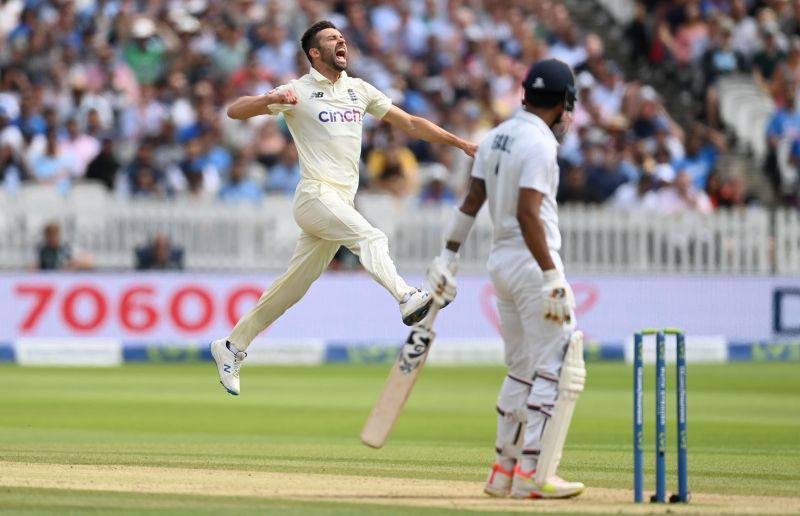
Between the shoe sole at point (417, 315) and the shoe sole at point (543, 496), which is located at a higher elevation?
the shoe sole at point (417, 315)

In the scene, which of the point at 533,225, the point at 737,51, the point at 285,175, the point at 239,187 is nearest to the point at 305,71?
the point at 285,175

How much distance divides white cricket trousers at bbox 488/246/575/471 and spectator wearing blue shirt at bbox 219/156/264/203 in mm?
11950

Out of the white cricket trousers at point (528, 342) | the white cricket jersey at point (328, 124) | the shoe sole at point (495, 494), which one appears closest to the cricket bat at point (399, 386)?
the white cricket trousers at point (528, 342)

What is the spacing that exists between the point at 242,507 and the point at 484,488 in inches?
53.9

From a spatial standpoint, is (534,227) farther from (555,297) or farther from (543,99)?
(543,99)

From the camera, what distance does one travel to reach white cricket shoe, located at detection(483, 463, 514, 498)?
302 inches

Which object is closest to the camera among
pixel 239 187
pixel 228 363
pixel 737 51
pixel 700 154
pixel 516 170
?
pixel 516 170

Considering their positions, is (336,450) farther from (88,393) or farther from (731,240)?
(731,240)

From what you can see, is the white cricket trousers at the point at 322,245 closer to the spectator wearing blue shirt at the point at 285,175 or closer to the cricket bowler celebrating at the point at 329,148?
the cricket bowler celebrating at the point at 329,148

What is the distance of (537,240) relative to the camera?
729 centimetres

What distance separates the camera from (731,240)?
19938mm

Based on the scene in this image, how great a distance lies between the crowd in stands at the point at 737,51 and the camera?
21906 mm

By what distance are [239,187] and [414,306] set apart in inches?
418

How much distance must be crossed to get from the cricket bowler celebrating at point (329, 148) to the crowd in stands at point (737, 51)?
1271cm
